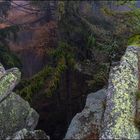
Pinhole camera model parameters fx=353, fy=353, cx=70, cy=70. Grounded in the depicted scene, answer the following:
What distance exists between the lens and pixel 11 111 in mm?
9578

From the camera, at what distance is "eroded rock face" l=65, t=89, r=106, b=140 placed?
8.19m

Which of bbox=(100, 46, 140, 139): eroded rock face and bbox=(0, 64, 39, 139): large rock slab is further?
bbox=(0, 64, 39, 139): large rock slab

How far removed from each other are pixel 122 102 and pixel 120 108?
0.58 ft

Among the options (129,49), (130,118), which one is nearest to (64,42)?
(129,49)

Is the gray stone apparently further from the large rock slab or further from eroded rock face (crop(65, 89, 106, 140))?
eroded rock face (crop(65, 89, 106, 140))

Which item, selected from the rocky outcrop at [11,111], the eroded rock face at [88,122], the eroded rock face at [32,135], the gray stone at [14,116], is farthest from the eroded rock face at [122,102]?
the gray stone at [14,116]

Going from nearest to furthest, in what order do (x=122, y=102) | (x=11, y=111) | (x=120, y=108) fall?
(x=120, y=108) < (x=122, y=102) < (x=11, y=111)

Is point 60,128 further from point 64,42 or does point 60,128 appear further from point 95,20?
point 95,20

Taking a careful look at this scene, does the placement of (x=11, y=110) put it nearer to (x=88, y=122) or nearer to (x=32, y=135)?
(x=88, y=122)

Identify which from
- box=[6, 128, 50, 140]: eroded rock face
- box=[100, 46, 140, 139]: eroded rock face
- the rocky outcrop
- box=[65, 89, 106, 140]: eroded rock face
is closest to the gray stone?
the rocky outcrop

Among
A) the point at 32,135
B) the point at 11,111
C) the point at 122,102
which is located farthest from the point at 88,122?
the point at 11,111

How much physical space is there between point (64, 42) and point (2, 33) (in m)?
2.80

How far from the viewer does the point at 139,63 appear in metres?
8.66

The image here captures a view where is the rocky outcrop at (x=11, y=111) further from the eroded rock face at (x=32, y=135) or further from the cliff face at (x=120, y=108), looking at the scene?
the eroded rock face at (x=32, y=135)
